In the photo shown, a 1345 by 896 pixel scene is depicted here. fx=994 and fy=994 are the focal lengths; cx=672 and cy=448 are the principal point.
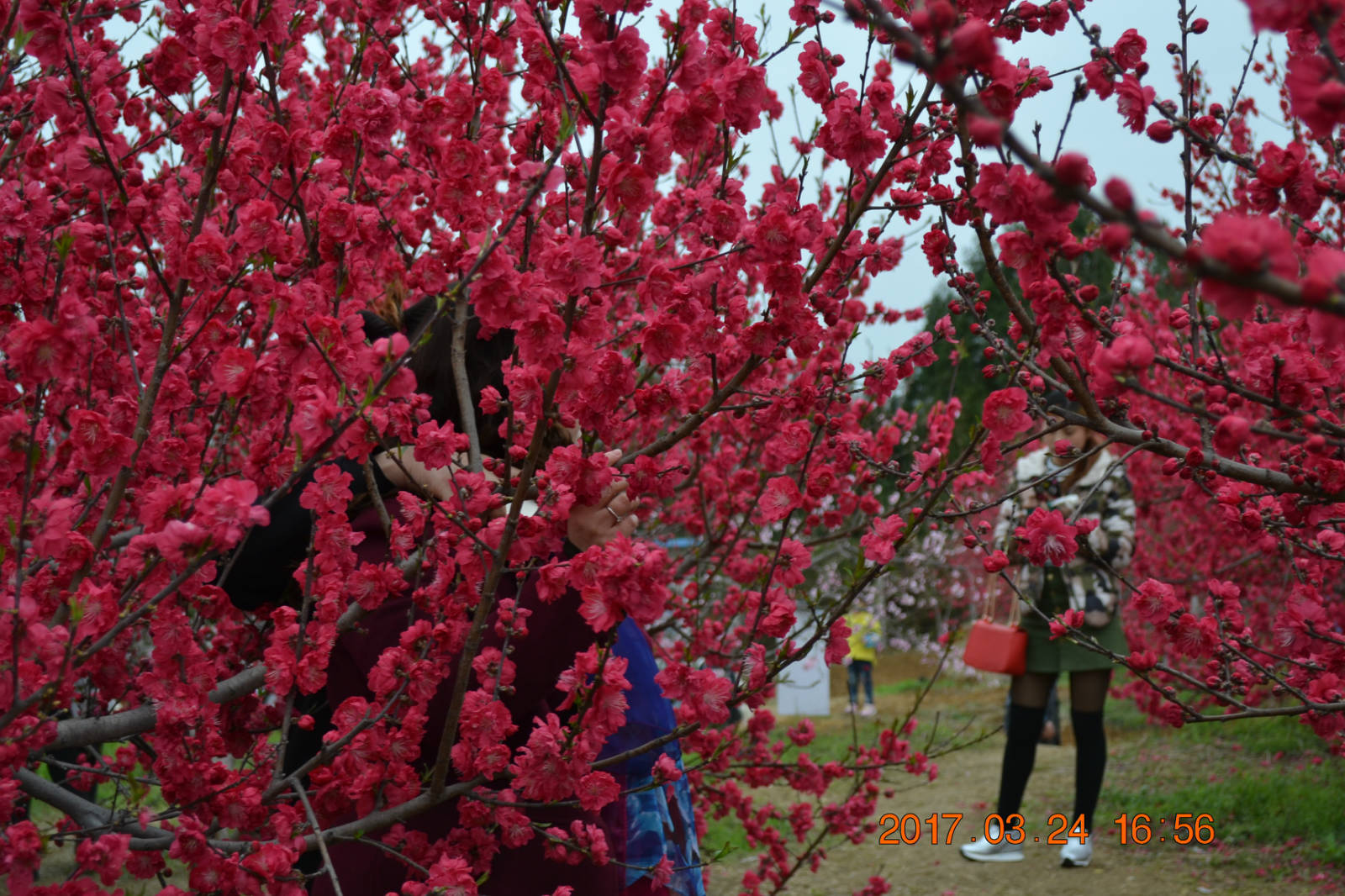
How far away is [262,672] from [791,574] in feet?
3.28

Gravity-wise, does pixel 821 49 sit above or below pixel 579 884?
above

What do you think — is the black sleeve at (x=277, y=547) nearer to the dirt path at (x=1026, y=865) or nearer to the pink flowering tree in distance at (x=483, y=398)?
the pink flowering tree in distance at (x=483, y=398)

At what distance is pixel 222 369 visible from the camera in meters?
1.50

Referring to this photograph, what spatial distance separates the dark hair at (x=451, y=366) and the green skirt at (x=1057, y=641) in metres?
3.06

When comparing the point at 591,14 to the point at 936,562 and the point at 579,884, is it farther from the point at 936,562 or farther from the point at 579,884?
the point at 936,562

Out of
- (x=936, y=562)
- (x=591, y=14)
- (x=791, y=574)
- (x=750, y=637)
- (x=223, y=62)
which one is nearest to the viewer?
(x=591, y=14)

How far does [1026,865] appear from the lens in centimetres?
473

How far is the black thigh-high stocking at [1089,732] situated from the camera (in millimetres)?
4227

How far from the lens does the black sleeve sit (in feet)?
5.87

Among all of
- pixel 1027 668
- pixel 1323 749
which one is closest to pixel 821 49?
pixel 1027 668
